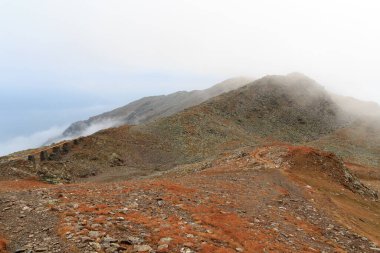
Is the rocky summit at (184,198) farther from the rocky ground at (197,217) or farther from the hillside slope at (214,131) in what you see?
the hillside slope at (214,131)

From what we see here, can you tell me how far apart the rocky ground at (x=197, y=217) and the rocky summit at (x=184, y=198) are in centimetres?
7

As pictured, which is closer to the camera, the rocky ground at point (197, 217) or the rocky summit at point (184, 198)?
the rocky ground at point (197, 217)

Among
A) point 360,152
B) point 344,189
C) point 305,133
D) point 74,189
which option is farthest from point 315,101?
point 74,189

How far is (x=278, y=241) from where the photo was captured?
19234 mm

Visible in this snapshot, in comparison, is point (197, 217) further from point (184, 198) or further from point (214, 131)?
point (214, 131)

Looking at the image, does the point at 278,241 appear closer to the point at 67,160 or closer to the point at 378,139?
the point at 67,160

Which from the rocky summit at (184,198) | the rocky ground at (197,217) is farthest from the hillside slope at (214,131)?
the rocky ground at (197,217)

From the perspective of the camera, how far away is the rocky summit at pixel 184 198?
1653cm

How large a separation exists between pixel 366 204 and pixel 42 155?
138 feet

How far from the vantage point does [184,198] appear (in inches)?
972

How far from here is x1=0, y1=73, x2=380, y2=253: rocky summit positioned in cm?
1653

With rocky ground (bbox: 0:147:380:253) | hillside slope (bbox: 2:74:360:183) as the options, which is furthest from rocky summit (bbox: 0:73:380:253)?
hillside slope (bbox: 2:74:360:183)

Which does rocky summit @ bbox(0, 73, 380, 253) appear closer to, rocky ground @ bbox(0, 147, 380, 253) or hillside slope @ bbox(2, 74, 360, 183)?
rocky ground @ bbox(0, 147, 380, 253)

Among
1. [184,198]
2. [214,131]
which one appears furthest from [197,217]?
[214,131]
